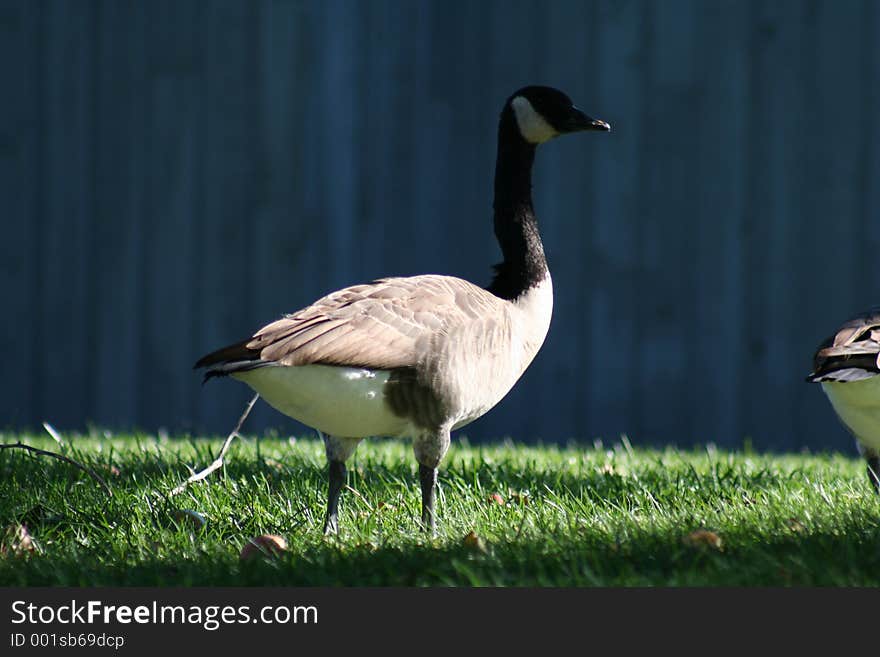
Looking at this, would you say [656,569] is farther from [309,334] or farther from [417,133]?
[417,133]

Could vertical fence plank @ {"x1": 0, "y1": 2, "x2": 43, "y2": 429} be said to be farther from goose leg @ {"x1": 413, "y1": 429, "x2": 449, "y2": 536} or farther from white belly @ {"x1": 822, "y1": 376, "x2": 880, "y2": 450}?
white belly @ {"x1": 822, "y1": 376, "x2": 880, "y2": 450}

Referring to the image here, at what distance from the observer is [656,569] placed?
3.31 meters

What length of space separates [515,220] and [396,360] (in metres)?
1.17

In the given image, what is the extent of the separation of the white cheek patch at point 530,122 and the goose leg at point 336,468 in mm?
1553

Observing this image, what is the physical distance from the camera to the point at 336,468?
4.25m

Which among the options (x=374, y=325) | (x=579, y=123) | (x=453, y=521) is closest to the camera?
(x=374, y=325)

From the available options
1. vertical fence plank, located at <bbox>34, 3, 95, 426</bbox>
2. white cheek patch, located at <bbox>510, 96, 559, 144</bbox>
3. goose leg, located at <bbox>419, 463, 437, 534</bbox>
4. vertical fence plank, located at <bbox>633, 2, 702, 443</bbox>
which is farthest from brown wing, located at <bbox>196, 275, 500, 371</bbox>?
vertical fence plank, located at <bbox>34, 3, 95, 426</bbox>

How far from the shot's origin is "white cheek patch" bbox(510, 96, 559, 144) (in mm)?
4871

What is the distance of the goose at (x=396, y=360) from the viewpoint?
Result: 3.80m

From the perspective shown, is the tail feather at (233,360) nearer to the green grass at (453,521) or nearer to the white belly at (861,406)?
the green grass at (453,521)

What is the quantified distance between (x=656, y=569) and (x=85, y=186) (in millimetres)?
5874


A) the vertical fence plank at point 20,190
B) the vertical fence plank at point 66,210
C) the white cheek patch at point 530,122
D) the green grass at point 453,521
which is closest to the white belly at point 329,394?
the green grass at point 453,521

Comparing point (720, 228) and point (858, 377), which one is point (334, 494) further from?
point (720, 228)

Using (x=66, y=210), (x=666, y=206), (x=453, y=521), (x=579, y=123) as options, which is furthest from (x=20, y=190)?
(x=453, y=521)
